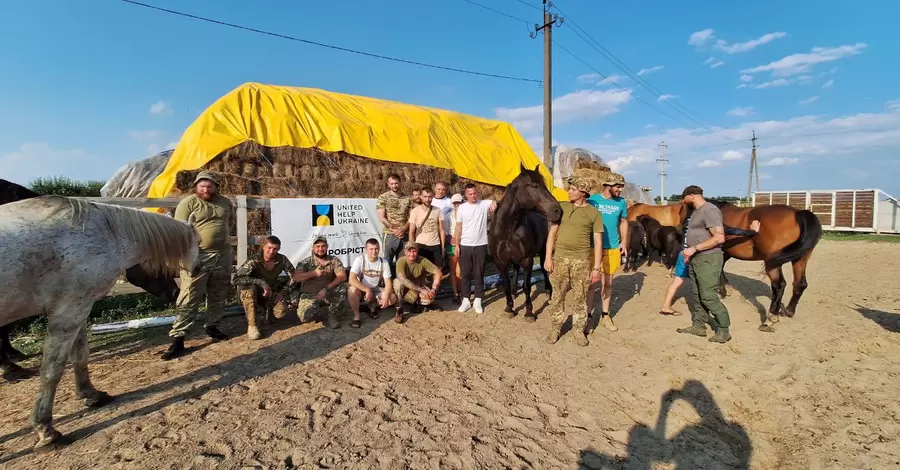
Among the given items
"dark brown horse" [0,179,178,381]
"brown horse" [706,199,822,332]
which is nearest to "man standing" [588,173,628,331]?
"brown horse" [706,199,822,332]

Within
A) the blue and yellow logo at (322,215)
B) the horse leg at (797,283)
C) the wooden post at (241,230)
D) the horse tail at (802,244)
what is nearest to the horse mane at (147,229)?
the wooden post at (241,230)

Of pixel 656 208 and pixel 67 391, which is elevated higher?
pixel 656 208

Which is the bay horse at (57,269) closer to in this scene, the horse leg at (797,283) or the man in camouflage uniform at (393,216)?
the man in camouflage uniform at (393,216)

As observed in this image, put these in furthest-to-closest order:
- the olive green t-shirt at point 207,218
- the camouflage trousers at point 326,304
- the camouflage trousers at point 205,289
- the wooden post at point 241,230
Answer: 1. the wooden post at point 241,230
2. the camouflage trousers at point 326,304
3. the olive green t-shirt at point 207,218
4. the camouflage trousers at point 205,289

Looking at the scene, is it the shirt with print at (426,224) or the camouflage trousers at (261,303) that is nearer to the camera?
the camouflage trousers at (261,303)

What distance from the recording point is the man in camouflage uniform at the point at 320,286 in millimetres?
5156

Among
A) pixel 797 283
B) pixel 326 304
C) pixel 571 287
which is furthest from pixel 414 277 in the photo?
pixel 797 283

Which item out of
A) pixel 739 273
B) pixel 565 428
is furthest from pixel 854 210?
pixel 565 428

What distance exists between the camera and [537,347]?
459 centimetres

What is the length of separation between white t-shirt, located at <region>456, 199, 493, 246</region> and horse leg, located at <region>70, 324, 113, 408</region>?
13.6ft

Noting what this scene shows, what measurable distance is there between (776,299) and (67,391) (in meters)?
8.20

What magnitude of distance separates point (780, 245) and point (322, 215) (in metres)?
6.82

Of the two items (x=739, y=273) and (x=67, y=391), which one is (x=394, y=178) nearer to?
(x=67, y=391)

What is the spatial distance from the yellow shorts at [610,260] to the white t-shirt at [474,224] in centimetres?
164
